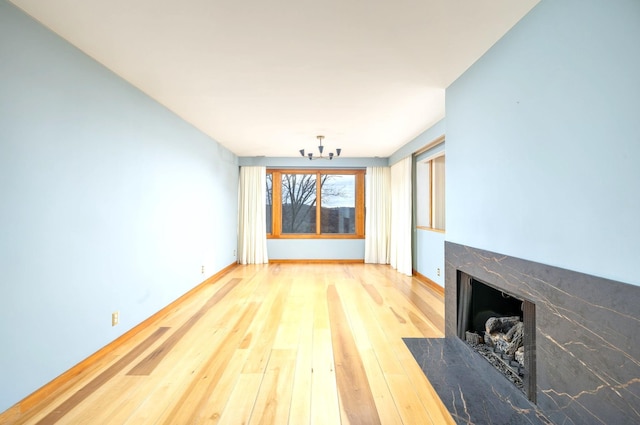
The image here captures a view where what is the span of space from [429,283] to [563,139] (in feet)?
11.9

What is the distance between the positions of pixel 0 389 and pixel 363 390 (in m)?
2.08

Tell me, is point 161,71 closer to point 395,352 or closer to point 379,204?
point 395,352

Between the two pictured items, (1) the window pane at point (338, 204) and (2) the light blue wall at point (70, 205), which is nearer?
(2) the light blue wall at point (70, 205)

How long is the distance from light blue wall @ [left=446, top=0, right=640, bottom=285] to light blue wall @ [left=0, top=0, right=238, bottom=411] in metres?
3.06

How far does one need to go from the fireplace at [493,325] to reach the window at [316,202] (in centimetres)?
432

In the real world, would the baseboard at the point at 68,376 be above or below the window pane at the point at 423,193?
below

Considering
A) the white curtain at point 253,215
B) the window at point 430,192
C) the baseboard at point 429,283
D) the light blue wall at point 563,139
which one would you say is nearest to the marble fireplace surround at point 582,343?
the light blue wall at point 563,139

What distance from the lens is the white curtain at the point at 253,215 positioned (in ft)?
21.7

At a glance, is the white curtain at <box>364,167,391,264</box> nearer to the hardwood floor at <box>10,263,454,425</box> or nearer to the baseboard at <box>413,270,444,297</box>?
the baseboard at <box>413,270,444,297</box>

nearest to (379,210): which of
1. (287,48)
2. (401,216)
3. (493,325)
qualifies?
(401,216)

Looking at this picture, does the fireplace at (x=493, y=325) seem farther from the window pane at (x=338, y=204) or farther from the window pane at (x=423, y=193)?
the window pane at (x=338, y=204)

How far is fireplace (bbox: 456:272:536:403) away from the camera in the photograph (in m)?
2.11

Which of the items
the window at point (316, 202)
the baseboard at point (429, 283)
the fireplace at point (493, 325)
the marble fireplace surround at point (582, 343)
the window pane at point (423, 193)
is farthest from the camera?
the window at point (316, 202)

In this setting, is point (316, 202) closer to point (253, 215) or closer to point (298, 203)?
point (298, 203)
